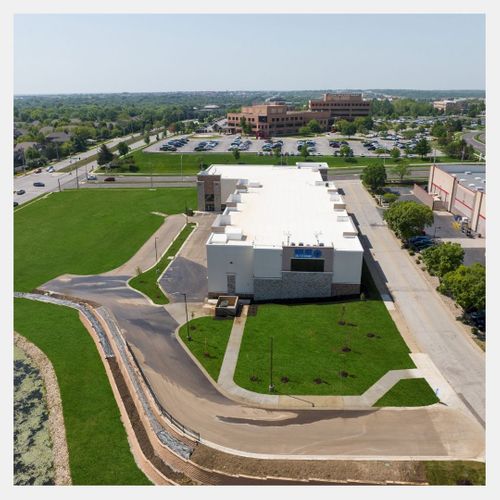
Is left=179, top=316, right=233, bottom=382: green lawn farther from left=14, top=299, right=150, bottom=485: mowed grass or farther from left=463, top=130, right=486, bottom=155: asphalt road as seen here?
left=463, top=130, right=486, bottom=155: asphalt road

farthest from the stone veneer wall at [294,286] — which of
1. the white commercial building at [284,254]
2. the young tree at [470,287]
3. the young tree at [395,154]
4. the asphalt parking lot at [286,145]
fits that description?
the asphalt parking lot at [286,145]

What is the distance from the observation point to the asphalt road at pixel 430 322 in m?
41.3

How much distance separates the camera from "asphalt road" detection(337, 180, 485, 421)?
4128 cm

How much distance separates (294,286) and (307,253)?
467cm

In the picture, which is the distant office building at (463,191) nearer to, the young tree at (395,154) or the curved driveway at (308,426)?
the young tree at (395,154)

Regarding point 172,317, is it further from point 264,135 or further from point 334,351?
point 264,135

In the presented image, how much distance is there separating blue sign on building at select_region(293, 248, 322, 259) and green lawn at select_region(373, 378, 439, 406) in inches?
753

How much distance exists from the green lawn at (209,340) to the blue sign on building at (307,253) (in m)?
11.8

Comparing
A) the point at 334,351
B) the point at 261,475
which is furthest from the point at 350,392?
the point at 261,475

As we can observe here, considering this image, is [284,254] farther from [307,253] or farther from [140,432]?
[140,432]

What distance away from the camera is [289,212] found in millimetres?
71312

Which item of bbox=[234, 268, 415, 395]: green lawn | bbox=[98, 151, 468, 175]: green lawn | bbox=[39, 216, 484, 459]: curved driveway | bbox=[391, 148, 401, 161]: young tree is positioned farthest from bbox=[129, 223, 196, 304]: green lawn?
bbox=[391, 148, 401, 161]: young tree

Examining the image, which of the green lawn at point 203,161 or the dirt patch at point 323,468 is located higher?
the green lawn at point 203,161

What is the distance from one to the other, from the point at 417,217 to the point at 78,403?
185 feet
